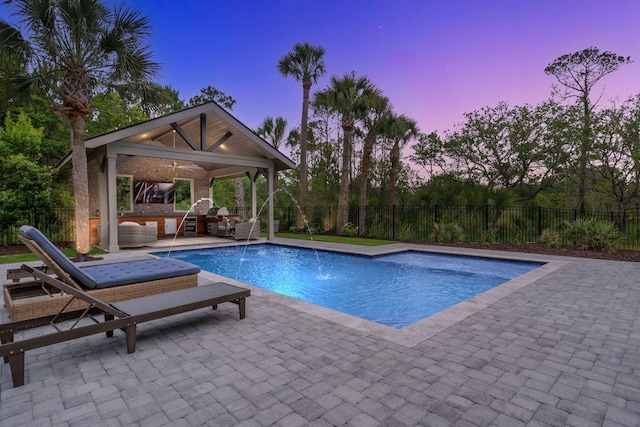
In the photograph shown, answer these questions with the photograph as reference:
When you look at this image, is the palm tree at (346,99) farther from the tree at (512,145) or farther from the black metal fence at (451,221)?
the tree at (512,145)

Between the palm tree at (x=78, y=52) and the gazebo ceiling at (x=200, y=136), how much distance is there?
119 cm

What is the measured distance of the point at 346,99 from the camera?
14.7 meters

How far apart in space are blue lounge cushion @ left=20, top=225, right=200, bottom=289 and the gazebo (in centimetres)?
568

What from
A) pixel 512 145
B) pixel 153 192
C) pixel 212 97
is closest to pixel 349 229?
pixel 153 192

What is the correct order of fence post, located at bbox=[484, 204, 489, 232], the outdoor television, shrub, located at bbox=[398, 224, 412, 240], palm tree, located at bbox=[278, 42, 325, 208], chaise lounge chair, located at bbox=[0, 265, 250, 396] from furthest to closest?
1. palm tree, located at bbox=[278, 42, 325, 208]
2. shrub, located at bbox=[398, 224, 412, 240]
3. the outdoor television
4. fence post, located at bbox=[484, 204, 489, 232]
5. chaise lounge chair, located at bbox=[0, 265, 250, 396]

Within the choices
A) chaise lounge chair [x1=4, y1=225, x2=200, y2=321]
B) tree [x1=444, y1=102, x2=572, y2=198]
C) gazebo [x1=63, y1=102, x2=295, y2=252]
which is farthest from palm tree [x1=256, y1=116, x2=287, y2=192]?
chaise lounge chair [x1=4, y1=225, x2=200, y2=321]

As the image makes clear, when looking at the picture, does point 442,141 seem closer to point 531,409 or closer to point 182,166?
point 182,166

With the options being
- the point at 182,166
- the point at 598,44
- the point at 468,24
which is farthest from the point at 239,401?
the point at 598,44

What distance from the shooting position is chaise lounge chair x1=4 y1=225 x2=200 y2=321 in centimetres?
322

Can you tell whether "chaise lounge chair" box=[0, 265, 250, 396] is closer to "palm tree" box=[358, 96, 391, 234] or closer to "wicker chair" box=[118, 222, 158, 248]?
"wicker chair" box=[118, 222, 158, 248]

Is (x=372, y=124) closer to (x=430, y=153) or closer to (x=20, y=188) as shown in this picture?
(x=430, y=153)

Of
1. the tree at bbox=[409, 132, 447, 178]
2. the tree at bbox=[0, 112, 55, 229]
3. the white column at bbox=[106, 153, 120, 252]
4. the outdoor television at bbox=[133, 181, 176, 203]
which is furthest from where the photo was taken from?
the tree at bbox=[409, 132, 447, 178]

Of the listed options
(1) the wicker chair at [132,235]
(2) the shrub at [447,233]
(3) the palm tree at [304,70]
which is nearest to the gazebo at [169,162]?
(1) the wicker chair at [132,235]

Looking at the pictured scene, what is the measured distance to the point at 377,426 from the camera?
187 centimetres
